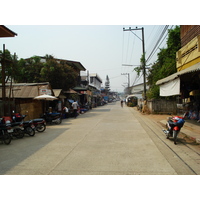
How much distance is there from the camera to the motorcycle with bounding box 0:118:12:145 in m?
8.05

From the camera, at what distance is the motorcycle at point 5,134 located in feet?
26.4

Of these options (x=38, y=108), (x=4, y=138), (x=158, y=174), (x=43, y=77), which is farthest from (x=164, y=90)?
(x=43, y=77)

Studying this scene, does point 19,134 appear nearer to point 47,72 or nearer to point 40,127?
point 40,127

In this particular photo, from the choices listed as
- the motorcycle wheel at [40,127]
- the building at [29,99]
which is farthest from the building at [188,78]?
the building at [29,99]

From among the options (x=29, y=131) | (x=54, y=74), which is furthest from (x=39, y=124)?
(x=54, y=74)

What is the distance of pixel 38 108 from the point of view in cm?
1653

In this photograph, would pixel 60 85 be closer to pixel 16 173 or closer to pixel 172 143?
pixel 172 143

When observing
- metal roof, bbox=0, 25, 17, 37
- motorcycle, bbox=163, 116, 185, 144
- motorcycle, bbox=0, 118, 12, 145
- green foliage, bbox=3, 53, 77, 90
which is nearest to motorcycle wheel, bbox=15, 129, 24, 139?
motorcycle, bbox=0, 118, 12, 145

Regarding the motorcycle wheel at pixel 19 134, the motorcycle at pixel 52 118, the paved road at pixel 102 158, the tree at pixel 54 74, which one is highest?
the tree at pixel 54 74

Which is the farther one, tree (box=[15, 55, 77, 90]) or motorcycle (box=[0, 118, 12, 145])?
tree (box=[15, 55, 77, 90])

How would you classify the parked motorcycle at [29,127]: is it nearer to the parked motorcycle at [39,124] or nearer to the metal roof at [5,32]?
the parked motorcycle at [39,124]

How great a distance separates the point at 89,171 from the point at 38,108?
42.6 ft

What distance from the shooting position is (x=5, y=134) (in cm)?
808

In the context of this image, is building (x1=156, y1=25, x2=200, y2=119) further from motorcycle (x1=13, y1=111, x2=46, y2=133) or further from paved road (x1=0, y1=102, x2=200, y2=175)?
motorcycle (x1=13, y1=111, x2=46, y2=133)
